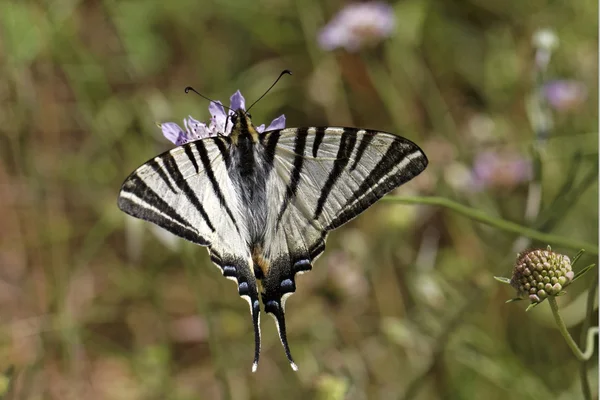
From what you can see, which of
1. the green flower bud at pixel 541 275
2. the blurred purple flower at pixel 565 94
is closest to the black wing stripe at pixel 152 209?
the green flower bud at pixel 541 275

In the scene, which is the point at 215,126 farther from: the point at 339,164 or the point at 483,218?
the point at 483,218

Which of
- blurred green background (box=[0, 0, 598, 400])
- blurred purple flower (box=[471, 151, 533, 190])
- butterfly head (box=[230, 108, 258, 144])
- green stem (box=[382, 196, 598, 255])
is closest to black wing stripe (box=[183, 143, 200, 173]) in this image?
butterfly head (box=[230, 108, 258, 144])

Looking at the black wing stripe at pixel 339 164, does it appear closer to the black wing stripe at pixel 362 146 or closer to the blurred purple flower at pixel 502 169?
the black wing stripe at pixel 362 146

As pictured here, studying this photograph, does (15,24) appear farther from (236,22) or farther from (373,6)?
(373,6)

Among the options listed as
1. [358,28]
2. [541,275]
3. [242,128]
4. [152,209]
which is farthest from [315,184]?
[358,28]

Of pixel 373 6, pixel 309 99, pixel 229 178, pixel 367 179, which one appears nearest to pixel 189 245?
pixel 229 178

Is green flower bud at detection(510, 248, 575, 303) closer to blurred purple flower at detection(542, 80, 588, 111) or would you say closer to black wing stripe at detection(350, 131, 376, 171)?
black wing stripe at detection(350, 131, 376, 171)
